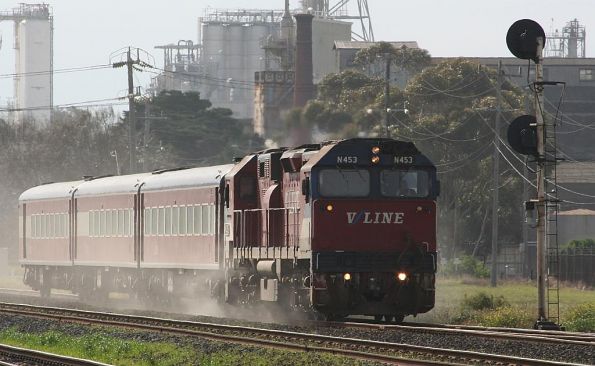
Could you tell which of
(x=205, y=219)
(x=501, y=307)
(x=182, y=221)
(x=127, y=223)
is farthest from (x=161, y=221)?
(x=501, y=307)

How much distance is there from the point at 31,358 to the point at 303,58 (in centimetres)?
10156

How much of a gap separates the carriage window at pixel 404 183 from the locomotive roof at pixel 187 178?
23.7 feet

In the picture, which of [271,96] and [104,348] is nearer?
[104,348]

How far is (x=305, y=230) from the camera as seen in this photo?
93.2 feet

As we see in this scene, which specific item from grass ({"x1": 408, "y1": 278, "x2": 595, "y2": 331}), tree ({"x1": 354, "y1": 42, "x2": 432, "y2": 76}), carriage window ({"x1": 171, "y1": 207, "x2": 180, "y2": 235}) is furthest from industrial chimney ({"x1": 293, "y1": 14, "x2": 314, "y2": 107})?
carriage window ({"x1": 171, "y1": 207, "x2": 180, "y2": 235})

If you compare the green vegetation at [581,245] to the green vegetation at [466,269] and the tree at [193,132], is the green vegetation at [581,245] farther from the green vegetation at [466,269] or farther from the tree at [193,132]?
the tree at [193,132]

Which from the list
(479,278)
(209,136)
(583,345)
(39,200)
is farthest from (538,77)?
(209,136)

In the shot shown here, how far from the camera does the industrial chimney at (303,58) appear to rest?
401 feet

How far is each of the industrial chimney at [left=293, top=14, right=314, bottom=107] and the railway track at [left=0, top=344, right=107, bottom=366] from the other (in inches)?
3873

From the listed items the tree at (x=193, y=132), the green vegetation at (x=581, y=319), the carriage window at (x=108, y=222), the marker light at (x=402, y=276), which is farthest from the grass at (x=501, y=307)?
the tree at (x=193, y=132)

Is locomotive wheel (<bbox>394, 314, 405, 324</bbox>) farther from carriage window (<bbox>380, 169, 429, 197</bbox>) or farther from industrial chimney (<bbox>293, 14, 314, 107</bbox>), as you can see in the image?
industrial chimney (<bbox>293, 14, 314, 107</bbox>)

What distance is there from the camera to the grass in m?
32.0

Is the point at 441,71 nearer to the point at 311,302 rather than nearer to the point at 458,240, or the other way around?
the point at 458,240

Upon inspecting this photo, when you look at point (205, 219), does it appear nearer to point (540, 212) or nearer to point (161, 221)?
point (161, 221)
